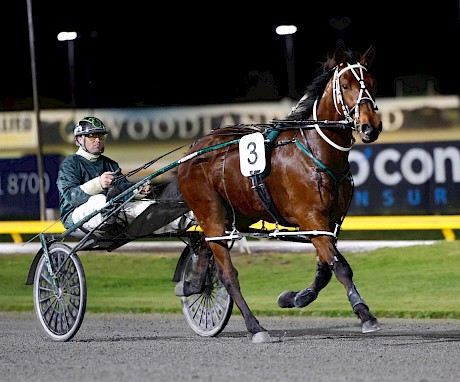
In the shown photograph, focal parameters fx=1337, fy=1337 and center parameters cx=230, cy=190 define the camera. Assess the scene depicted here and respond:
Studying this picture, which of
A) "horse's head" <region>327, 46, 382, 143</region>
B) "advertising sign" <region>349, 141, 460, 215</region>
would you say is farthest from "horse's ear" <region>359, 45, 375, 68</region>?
"advertising sign" <region>349, 141, 460, 215</region>

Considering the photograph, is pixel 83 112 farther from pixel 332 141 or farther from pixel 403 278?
pixel 332 141

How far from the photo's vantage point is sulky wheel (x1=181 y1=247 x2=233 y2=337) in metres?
9.19

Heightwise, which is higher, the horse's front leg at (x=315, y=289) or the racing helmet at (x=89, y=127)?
the racing helmet at (x=89, y=127)

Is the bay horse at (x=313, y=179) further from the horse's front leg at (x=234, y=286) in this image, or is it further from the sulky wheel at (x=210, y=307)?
the sulky wheel at (x=210, y=307)

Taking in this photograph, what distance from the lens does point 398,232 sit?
49.4 ft

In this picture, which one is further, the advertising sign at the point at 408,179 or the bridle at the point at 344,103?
the advertising sign at the point at 408,179

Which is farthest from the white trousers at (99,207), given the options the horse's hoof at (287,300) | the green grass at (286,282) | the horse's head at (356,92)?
the green grass at (286,282)

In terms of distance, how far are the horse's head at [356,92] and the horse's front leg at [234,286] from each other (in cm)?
128

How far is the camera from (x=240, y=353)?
7.90 m

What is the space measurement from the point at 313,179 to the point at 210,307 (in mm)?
1501

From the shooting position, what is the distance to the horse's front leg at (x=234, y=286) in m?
8.49

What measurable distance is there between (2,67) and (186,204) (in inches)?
319

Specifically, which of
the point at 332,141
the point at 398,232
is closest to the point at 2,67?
the point at 398,232

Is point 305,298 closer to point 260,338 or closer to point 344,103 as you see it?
point 260,338
